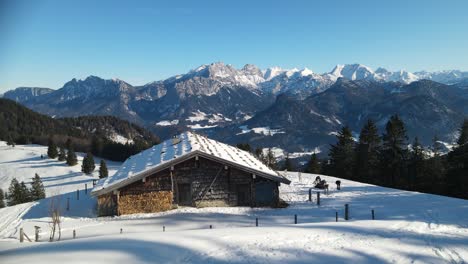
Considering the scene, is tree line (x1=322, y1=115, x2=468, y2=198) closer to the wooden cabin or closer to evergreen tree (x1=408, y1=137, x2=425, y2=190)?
evergreen tree (x1=408, y1=137, x2=425, y2=190)

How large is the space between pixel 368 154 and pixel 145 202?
129 feet

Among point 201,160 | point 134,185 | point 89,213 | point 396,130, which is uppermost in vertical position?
point 396,130

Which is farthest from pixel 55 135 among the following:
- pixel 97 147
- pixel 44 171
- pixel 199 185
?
pixel 199 185

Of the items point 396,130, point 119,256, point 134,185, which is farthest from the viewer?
point 396,130

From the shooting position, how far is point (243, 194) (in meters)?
27.6

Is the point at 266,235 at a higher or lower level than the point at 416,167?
lower

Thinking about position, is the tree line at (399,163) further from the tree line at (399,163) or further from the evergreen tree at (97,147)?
the evergreen tree at (97,147)

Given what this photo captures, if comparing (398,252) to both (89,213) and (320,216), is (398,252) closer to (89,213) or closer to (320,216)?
(320,216)

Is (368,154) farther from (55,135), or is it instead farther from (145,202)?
(55,135)

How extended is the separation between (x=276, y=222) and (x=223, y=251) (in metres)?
9.14

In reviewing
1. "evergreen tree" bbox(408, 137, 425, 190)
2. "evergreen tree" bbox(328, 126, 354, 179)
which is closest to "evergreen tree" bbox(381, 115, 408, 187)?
"evergreen tree" bbox(408, 137, 425, 190)

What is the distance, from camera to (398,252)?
46.4 feet

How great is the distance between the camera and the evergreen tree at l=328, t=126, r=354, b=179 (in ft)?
187

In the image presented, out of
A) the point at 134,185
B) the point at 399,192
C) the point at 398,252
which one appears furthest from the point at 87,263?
the point at 399,192
